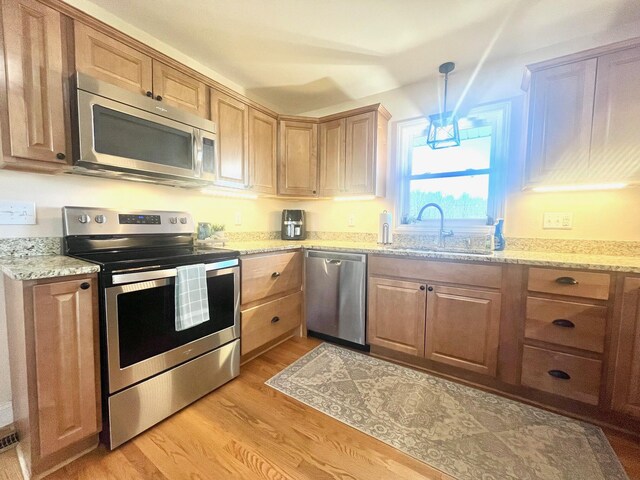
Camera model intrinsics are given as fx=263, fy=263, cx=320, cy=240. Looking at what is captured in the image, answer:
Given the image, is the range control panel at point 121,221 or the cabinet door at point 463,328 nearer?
the range control panel at point 121,221

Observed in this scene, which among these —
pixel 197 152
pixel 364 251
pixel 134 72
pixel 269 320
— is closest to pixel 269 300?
pixel 269 320

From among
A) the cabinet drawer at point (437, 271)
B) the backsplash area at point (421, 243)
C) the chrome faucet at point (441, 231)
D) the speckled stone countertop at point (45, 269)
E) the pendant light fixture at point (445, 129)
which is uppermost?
the pendant light fixture at point (445, 129)

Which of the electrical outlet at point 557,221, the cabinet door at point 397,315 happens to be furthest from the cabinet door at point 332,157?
the electrical outlet at point 557,221

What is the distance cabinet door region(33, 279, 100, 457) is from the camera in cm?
106

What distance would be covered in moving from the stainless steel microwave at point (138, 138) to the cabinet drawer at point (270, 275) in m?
0.72

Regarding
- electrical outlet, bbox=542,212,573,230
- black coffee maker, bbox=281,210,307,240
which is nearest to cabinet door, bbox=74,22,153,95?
black coffee maker, bbox=281,210,307,240

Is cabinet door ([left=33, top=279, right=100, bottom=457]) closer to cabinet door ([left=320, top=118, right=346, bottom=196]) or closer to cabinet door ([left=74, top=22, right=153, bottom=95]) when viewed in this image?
cabinet door ([left=74, top=22, right=153, bottom=95])

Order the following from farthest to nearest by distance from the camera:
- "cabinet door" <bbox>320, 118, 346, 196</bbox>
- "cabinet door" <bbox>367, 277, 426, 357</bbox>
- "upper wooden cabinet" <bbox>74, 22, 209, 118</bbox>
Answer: "cabinet door" <bbox>320, 118, 346, 196</bbox>, "cabinet door" <bbox>367, 277, 426, 357</bbox>, "upper wooden cabinet" <bbox>74, 22, 209, 118</bbox>

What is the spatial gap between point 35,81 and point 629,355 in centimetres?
322

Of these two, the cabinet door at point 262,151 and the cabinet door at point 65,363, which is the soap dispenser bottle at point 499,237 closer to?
the cabinet door at point 262,151

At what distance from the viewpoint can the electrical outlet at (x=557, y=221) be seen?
6.12 ft

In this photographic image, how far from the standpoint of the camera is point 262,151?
246 centimetres

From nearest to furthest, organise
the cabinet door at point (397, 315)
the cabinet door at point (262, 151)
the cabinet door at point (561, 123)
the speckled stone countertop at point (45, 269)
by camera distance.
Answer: the speckled stone countertop at point (45, 269) → the cabinet door at point (561, 123) → the cabinet door at point (397, 315) → the cabinet door at point (262, 151)

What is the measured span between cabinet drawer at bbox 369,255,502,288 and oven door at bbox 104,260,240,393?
1178mm
